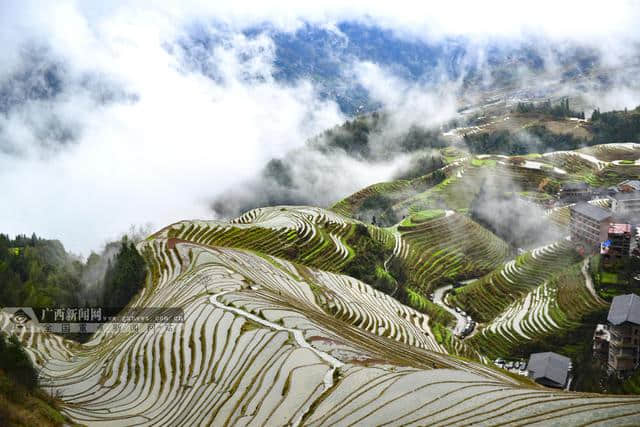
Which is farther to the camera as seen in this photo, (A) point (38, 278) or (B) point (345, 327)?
(A) point (38, 278)

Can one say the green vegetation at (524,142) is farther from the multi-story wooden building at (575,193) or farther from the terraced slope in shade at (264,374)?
the terraced slope in shade at (264,374)

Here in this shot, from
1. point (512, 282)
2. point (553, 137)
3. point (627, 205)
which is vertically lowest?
point (512, 282)

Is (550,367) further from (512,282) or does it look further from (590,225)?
(590,225)

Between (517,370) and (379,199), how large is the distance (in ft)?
259

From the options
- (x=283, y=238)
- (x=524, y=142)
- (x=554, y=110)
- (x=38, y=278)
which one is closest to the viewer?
(x=38, y=278)

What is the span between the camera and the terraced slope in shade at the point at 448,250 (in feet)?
246

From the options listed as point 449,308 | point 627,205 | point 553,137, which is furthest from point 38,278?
point 553,137

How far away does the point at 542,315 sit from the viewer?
2098 inches

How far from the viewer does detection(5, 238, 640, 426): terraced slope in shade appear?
1788 cm

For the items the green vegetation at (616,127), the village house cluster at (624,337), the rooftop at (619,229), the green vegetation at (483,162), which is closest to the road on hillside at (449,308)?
the village house cluster at (624,337)

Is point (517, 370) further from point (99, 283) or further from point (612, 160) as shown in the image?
point (612, 160)

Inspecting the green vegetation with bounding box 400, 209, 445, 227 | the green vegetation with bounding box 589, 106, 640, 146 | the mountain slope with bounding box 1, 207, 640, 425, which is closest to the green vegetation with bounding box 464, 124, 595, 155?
the green vegetation with bounding box 589, 106, 640, 146

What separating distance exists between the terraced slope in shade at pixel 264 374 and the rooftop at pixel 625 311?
15171mm

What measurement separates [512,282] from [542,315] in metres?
10.4
